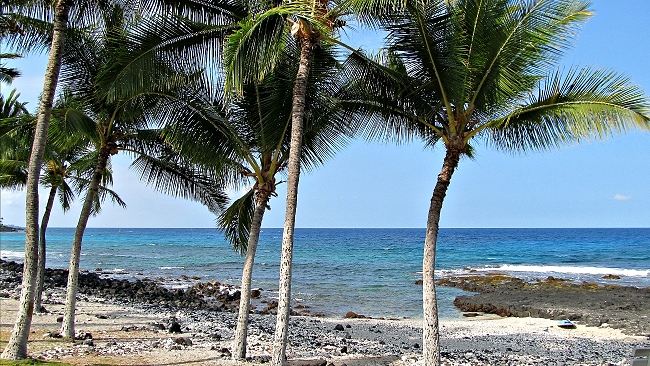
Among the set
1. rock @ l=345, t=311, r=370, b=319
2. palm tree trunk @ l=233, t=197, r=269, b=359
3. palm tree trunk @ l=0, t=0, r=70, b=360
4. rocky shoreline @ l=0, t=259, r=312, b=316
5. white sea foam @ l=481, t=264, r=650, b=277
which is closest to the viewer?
palm tree trunk @ l=0, t=0, r=70, b=360

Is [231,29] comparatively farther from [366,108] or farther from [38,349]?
[38,349]

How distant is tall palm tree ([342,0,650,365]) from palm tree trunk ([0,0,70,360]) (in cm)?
496

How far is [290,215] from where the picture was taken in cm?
849

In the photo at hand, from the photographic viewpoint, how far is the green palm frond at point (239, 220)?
40.2 ft

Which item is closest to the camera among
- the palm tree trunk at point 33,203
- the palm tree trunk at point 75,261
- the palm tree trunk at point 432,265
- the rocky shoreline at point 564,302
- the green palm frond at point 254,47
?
the green palm frond at point 254,47

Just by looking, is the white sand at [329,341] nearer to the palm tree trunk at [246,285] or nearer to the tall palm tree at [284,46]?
the palm tree trunk at [246,285]

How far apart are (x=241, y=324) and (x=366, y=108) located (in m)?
4.39

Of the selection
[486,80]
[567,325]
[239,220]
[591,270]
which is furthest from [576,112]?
[591,270]

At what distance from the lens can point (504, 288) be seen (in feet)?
99.0

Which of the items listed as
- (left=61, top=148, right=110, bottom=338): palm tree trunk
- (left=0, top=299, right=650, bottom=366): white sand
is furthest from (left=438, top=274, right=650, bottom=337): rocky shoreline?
(left=61, top=148, right=110, bottom=338): palm tree trunk

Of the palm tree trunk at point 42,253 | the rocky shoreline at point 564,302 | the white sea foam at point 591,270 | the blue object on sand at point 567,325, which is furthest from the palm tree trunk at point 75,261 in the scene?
the white sea foam at point 591,270

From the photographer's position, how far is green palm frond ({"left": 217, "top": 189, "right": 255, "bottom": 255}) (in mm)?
12266

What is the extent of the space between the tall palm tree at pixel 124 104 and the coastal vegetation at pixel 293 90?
3 centimetres

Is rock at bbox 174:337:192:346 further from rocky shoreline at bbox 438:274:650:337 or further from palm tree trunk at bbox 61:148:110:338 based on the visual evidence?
rocky shoreline at bbox 438:274:650:337
